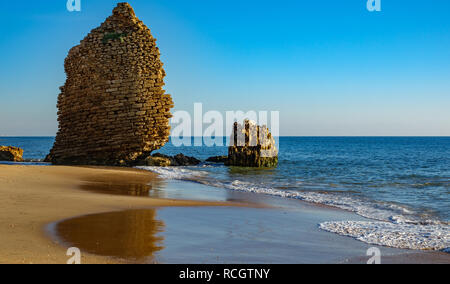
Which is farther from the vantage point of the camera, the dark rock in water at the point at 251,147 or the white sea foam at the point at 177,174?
the dark rock in water at the point at 251,147

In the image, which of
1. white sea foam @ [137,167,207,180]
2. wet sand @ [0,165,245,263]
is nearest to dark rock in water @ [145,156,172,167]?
white sea foam @ [137,167,207,180]

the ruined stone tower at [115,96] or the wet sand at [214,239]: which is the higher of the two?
the ruined stone tower at [115,96]

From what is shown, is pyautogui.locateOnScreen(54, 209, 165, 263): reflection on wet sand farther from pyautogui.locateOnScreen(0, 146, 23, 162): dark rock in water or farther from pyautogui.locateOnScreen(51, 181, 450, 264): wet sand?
pyautogui.locateOnScreen(0, 146, 23, 162): dark rock in water

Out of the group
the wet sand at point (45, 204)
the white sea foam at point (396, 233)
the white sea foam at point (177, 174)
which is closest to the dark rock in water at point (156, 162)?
the white sea foam at point (177, 174)

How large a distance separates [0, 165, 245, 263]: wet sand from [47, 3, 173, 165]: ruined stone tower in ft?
20.2

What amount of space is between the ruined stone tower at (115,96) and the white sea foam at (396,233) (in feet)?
53.8

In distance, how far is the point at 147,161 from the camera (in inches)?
1035

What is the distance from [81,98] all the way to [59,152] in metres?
3.91

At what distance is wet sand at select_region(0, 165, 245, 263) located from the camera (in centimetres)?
559

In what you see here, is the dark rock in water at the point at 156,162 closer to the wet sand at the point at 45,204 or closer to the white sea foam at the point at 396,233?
the wet sand at the point at 45,204

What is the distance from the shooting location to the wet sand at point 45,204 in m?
5.59
